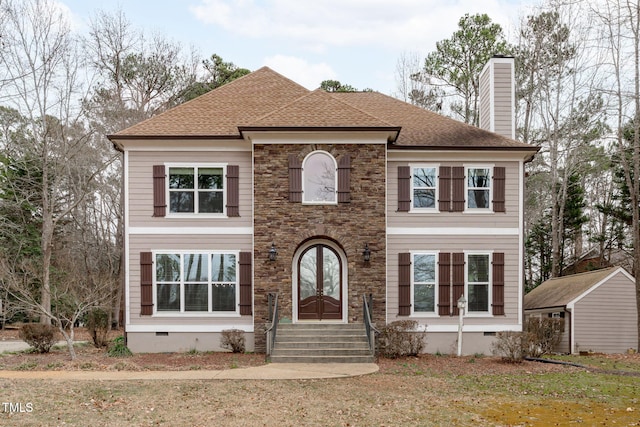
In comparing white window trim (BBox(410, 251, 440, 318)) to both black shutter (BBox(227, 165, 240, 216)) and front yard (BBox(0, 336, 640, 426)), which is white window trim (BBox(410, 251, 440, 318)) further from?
black shutter (BBox(227, 165, 240, 216))

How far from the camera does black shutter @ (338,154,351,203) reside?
54.6 ft

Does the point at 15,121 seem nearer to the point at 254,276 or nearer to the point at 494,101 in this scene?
the point at 254,276

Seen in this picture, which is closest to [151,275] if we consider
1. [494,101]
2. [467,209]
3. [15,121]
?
[467,209]

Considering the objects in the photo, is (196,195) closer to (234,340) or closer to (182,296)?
(182,296)

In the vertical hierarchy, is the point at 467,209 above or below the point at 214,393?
above

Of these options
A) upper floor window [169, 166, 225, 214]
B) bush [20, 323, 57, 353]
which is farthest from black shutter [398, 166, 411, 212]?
bush [20, 323, 57, 353]

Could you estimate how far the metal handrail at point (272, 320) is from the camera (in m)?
14.8

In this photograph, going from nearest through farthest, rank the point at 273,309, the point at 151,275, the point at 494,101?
the point at 273,309 → the point at 151,275 → the point at 494,101

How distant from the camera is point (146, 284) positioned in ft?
56.1

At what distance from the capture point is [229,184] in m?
17.4

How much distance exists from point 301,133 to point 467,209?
17.1 feet

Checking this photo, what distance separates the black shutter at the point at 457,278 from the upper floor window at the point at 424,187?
1.59 m

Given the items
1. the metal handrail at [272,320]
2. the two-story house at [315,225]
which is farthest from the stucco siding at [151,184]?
the metal handrail at [272,320]

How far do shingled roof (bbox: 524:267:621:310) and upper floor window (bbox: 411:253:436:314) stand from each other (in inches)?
255
